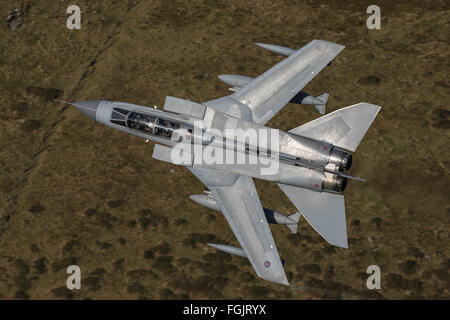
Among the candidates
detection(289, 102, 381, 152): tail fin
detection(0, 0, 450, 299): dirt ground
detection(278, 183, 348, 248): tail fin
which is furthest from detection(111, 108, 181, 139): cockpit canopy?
detection(289, 102, 381, 152): tail fin

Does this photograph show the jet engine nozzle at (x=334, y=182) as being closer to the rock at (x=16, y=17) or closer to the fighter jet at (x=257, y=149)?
the fighter jet at (x=257, y=149)

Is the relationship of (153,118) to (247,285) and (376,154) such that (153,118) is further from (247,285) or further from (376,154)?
(376,154)

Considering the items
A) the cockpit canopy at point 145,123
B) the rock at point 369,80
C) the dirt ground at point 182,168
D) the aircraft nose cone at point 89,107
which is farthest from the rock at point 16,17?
the rock at point 369,80

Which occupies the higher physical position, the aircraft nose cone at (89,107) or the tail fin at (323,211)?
the aircraft nose cone at (89,107)

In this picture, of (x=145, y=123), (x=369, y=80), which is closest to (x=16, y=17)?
(x=145, y=123)

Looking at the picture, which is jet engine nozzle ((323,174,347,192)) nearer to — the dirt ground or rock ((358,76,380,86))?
the dirt ground
